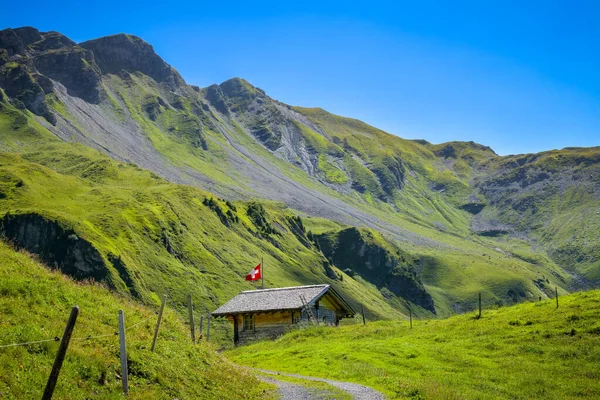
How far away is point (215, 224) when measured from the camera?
155375 millimetres

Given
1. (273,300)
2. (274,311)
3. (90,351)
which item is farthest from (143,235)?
(90,351)

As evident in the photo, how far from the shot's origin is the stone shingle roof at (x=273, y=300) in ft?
193

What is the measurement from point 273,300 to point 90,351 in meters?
43.5

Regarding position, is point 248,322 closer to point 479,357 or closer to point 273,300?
point 273,300

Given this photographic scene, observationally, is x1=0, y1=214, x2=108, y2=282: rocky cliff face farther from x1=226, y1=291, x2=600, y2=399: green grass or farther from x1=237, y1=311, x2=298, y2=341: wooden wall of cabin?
x1=226, y1=291, x2=600, y2=399: green grass

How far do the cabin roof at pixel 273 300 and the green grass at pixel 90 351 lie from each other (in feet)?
109

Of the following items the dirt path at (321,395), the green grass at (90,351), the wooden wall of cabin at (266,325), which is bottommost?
the wooden wall of cabin at (266,325)

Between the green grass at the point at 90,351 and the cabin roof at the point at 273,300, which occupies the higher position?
the green grass at the point at 90,351

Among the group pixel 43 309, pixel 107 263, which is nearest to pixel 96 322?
pixel 43 309

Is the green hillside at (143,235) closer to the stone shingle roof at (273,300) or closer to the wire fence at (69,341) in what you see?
the stone shingle roof at (273,300)

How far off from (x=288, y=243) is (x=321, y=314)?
13304 cm

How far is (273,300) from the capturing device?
6069 centimetres

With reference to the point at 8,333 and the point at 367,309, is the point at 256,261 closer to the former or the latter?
the point at 367,309

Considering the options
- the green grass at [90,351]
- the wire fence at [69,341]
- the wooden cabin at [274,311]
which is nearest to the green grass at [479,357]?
the green grass at [90,351]
